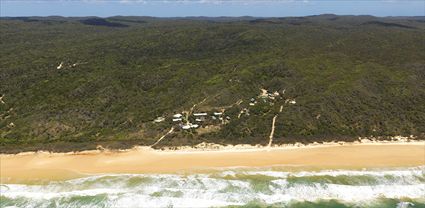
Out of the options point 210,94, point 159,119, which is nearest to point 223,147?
point 159,119

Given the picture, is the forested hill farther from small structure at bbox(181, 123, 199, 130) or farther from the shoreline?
the shoreline

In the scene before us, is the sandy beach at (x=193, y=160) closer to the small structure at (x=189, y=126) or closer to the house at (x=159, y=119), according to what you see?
the small structure at (x=189, y=126)

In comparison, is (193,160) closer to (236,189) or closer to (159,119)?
(236,189)

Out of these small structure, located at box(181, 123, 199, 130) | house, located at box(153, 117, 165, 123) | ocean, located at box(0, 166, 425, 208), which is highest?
small structure, located at box(181, 123, 199, 130)

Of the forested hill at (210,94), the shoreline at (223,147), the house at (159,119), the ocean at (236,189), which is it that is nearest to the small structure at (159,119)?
the house at (159,119)

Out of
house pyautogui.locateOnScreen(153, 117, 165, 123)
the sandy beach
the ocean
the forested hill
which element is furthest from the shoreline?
house pyautogui.locateOnScreen(153, 117, 165, 123)

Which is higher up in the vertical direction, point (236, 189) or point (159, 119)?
point (159, 119)
